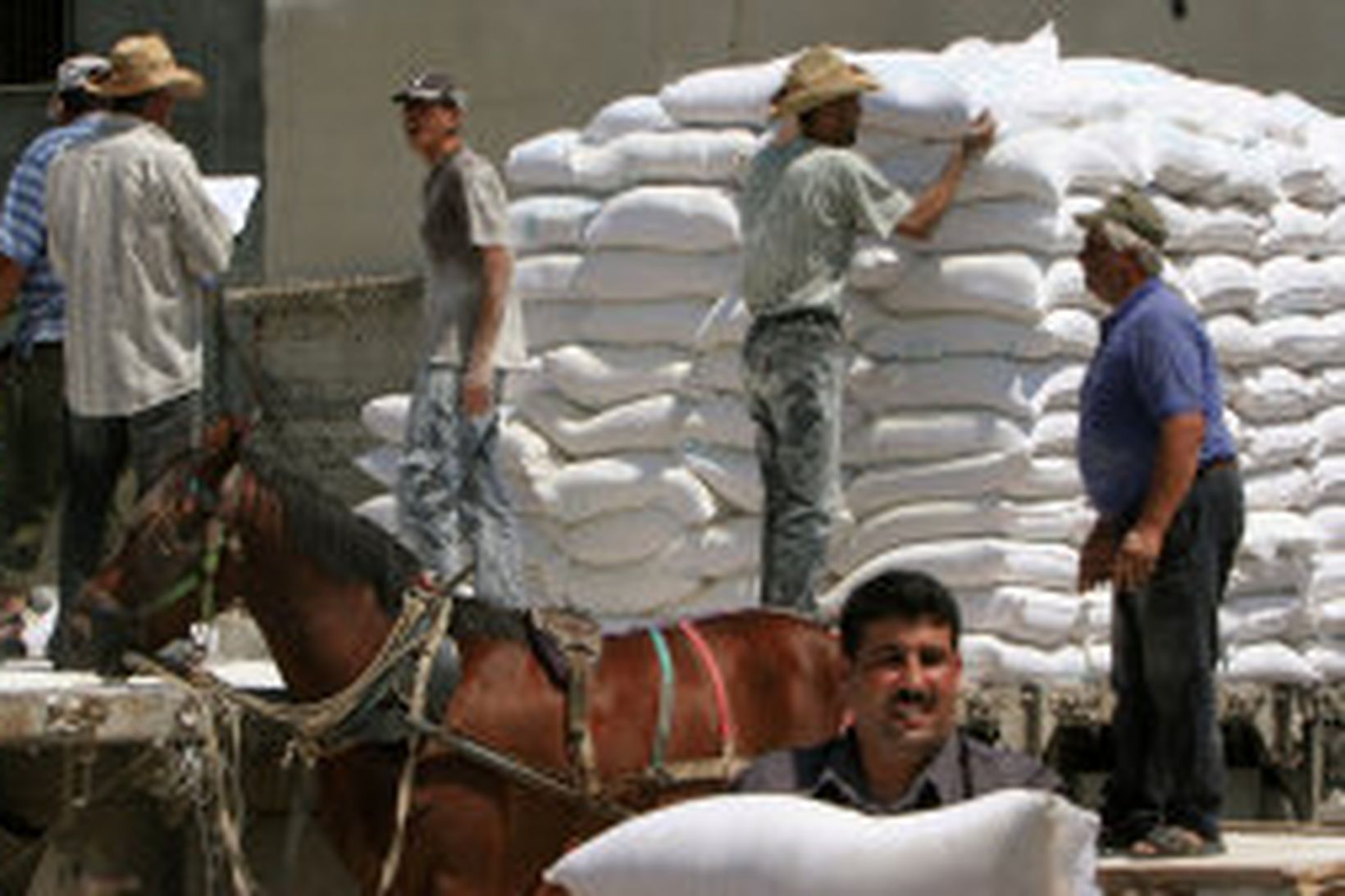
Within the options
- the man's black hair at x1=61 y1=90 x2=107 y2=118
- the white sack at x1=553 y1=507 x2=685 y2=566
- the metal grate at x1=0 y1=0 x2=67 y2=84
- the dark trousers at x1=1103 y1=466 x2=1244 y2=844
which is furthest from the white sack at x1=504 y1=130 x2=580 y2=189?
the metal grate at x1=0 y1=0 x2=67 y2=84

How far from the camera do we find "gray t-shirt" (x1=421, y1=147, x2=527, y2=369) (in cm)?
848

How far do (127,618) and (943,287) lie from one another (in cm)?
254

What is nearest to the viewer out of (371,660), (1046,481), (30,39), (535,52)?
(371,660)

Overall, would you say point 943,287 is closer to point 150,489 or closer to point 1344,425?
point 1344,425

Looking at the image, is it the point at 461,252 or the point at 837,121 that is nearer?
the point at 837,121

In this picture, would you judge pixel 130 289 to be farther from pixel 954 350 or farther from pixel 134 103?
pixel 954 350

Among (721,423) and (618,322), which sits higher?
(618,322)

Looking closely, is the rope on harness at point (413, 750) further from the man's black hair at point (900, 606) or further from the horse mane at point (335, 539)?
the man's black hair at point (900, 606)

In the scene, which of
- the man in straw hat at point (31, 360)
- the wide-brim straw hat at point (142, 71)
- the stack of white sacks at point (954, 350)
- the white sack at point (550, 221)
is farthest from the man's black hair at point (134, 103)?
the stack of white sacks at point (954, 350)

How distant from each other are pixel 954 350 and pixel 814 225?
494mm

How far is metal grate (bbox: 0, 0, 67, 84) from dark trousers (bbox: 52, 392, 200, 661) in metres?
7.31

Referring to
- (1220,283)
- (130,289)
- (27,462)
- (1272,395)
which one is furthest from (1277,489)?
(27,462)

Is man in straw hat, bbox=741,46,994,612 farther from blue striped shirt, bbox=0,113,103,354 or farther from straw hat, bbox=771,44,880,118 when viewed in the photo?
blue striped shirt, bbox=0,113,103,354

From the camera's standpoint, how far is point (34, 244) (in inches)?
332
